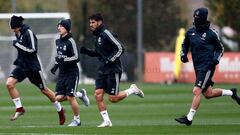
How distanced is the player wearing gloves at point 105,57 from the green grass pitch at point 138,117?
731 mm

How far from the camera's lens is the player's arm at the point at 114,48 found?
1958cm

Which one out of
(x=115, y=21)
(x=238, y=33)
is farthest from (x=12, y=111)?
(x=115, y=21)

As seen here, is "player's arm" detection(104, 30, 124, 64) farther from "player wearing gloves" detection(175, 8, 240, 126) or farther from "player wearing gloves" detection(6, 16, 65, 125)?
"player wearing gloves" detection(6, 16, 65, 125)

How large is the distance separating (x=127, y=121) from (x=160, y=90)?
1494 cm

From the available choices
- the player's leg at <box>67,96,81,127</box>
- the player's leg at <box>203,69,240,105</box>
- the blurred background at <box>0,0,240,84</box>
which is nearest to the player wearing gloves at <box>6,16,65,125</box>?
the player's leg at <box>67,96,81,127</box>

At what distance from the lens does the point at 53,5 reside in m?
86.8

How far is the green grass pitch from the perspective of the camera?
18453 millimetres

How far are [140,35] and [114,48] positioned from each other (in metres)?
30.5

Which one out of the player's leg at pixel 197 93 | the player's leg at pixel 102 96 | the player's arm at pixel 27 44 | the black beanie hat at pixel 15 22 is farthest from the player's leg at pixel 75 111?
the player's leg at pixel 197 93

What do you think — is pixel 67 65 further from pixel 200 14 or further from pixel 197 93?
pixel 200 14

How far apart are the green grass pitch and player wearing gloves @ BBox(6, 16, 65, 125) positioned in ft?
1.35

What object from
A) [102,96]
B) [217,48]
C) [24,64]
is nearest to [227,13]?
[24,64]

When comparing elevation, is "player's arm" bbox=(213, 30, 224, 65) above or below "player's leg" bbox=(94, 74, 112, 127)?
above

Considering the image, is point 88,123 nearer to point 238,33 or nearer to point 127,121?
point 127,121
